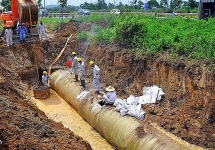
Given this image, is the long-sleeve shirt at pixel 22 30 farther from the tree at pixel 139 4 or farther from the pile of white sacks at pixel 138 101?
the tree at pixel 139 4

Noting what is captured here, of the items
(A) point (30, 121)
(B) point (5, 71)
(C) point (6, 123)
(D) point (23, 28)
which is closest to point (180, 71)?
(A) point (30, 121)

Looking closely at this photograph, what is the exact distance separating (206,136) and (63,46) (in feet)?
44.0

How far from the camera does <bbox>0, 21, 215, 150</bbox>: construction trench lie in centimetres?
946

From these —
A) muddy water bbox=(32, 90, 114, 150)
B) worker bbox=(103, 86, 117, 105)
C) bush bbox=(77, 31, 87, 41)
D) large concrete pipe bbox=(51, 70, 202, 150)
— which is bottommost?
muddy water bbox=(32, 90, 114, 150)

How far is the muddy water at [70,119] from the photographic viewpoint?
1241cm

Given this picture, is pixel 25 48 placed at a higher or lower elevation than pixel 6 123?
higher

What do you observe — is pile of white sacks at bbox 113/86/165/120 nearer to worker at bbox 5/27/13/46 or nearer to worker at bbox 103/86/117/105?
worker at bbox 103/86/117/105

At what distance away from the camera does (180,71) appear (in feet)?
43.4

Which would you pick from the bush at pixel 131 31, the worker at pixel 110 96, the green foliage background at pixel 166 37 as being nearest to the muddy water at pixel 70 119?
the worker at pixel 110 96

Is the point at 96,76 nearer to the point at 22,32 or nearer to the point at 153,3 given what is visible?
the point at 22,32

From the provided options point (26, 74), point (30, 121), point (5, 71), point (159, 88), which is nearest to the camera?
point (30, 121)

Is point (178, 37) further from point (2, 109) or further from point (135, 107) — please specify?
point (2, 109)

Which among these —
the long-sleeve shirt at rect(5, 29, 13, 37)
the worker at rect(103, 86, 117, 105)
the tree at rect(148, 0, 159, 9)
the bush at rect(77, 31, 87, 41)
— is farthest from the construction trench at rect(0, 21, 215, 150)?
the tree at rect(148, 0, 159, 9)

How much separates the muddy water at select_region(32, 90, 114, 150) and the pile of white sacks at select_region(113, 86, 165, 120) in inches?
60.7
